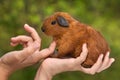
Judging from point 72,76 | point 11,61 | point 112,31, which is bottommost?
point 72,76

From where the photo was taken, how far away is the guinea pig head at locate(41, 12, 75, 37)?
116 cm

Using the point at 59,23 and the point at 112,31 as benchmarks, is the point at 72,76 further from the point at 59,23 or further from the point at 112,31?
the point at 59,23

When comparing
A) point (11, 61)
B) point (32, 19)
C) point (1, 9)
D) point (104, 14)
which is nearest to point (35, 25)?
point (32, 19)

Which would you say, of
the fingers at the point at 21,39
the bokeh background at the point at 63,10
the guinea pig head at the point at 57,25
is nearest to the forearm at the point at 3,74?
the fingers at the point at 21,39

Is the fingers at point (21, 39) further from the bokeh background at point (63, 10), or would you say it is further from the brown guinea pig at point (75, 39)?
the bokeh background at point (63, 10)

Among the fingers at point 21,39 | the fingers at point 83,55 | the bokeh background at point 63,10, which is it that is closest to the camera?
the fingers at point 83,55

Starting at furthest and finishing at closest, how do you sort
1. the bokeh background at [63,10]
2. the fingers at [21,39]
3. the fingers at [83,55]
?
the bokeh background at [63,10] < the fingers at [21,39] < the fingers at [83,55]

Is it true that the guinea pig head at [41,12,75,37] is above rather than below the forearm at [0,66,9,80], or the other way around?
above

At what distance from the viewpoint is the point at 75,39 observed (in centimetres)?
115

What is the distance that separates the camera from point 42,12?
2797 mm

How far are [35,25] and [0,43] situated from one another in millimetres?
292

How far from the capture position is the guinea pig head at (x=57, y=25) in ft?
3.79

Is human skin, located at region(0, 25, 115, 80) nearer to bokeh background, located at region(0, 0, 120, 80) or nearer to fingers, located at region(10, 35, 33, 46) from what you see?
fingers, located at region(10, 35, 33, 46)

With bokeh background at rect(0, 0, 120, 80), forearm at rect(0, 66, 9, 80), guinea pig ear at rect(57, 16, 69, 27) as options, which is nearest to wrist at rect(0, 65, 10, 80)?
forearm at rect(0, 66, 9, 80)
